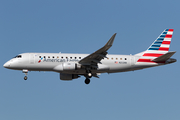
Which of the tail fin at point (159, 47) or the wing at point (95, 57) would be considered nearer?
the wing at point (95, 57)

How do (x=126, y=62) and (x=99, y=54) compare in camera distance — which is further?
(x=126, y=62)

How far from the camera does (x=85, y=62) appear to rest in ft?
155

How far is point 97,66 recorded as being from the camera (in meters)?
48.0

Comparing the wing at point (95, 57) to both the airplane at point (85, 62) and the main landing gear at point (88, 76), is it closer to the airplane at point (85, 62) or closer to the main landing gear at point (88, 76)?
the airplane at point (85, 62)

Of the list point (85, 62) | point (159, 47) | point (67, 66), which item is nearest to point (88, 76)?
point (85, 62)

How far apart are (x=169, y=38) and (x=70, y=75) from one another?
17.0 m

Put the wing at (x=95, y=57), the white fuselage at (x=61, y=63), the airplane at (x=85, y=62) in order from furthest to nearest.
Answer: the white fuselage at (x=61, y=63) < the airplane at (x=85, y=62) < the wing at (x=95, y=57)

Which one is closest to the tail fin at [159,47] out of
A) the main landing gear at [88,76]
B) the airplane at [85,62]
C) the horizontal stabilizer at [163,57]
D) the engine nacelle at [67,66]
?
the airplane at [85,62]

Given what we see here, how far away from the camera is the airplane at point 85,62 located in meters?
47.0

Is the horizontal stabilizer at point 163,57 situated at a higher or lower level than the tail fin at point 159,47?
lower

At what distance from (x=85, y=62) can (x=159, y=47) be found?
1276 centimetres

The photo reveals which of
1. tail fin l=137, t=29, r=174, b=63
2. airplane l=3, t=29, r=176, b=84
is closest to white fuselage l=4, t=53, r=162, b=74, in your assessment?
airplane l=3, t=29, r=176, b=84

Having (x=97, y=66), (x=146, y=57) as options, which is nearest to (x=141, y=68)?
(x=146, y=57)

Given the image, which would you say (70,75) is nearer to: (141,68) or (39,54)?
(39,54)
